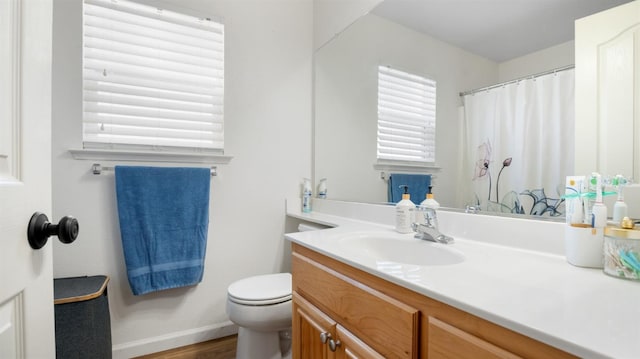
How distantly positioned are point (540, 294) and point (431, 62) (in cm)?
102

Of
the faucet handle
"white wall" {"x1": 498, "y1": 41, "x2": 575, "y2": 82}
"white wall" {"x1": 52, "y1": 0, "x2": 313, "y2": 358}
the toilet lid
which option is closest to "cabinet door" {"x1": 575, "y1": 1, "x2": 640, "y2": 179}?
"white wall" {"x1": 498, "y1": 41, "x2": 575, "y2": 82}

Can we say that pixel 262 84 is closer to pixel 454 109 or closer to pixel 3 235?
pixel 454 109

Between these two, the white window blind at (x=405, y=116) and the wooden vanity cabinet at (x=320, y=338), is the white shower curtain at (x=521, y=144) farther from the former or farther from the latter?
the wooden vanity cabinet at (x=320, y=338)

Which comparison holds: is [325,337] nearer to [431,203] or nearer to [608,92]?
[431,203]

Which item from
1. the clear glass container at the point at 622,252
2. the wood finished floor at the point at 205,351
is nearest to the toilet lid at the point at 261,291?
the wood finished floor at the point at 205,351

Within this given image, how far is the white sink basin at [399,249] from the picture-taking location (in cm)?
95

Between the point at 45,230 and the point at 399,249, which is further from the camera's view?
the point at 399,249

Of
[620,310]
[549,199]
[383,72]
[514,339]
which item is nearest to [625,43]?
[549,199]

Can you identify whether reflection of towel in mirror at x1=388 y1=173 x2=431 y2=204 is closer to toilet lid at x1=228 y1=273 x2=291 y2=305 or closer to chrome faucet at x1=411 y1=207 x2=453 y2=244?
chrome faucet at x1=411 y1=207 x2=453 y2=244

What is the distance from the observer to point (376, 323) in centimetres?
71

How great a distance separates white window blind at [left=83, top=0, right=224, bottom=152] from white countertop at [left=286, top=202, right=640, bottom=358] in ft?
4.15

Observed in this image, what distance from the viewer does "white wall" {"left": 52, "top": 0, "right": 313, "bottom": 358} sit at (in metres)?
1.45

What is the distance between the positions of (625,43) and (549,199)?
44cm

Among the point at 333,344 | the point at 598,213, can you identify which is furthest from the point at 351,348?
the point at 598,213
